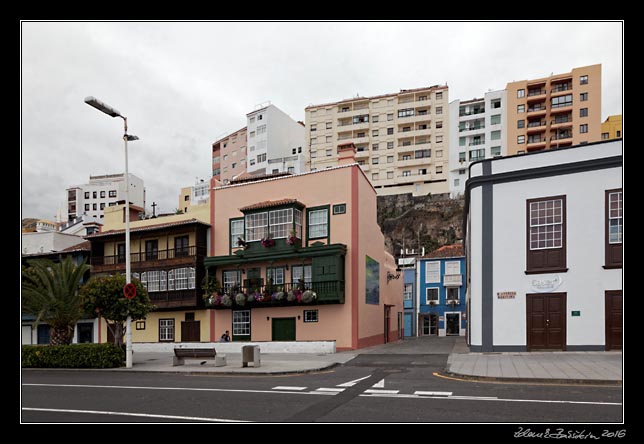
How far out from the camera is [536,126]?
75.4m

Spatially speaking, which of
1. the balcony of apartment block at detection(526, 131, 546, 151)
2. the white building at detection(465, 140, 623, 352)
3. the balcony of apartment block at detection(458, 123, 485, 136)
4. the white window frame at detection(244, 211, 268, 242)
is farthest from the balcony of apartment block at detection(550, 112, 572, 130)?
the white window frame at detection(244, 211, 268, 242)

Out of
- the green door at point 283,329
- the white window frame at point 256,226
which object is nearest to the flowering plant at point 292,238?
the white window frame at point 256,226

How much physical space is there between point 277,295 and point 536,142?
61130 millimetres

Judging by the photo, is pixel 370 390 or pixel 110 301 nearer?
pixel 370 390

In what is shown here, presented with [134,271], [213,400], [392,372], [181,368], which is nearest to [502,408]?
A: [213,400]

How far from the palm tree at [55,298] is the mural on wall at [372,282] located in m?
15.1

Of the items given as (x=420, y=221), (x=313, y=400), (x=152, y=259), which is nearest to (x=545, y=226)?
(x=313, y=400)

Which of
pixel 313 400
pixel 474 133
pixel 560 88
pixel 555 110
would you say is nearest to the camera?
pixel 313 400

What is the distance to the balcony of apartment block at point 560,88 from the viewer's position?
72637 millimetres

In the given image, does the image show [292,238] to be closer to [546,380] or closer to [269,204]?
[269,204]

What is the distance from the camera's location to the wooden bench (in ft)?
59.0

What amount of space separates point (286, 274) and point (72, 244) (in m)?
23.5

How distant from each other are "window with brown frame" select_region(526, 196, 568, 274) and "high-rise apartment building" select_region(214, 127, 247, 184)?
72082 mm

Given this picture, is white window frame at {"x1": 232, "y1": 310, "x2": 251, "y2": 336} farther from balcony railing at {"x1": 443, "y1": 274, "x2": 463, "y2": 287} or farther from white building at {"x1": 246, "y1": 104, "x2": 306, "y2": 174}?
white building at {"x1": 246, "y1": 104, "x2": 306, "y2": 174}
